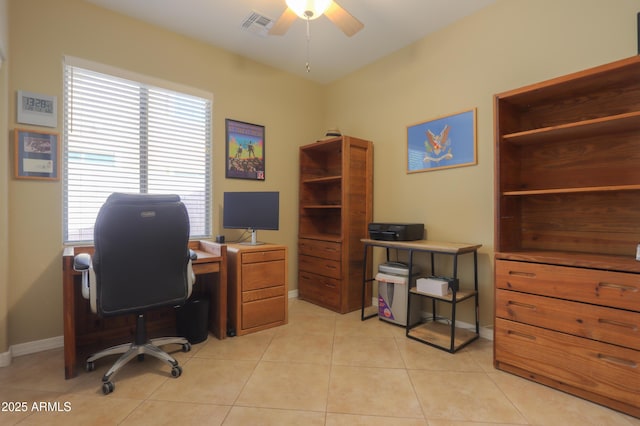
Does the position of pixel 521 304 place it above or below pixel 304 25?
below

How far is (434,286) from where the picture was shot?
251 cm

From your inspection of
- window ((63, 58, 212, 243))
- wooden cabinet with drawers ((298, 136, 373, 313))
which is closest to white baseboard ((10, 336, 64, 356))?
window ((63, 58, 212, 243))

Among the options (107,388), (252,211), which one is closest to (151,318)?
(107,388)

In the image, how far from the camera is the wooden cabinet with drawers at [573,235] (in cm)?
165

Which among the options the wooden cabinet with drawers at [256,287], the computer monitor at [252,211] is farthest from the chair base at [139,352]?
the computer monitor at [252,211]

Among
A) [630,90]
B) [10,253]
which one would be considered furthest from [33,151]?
[630,90]

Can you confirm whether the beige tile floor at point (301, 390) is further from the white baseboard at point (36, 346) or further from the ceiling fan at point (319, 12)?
the ceiling fan at point (319, 12)

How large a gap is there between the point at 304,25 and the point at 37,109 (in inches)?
91.3

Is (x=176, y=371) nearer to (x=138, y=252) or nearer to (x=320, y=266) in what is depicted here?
(x=138, y=252)

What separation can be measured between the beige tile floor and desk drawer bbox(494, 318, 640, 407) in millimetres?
106

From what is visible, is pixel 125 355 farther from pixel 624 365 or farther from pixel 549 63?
pixel 549 63

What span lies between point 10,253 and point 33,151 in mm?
780

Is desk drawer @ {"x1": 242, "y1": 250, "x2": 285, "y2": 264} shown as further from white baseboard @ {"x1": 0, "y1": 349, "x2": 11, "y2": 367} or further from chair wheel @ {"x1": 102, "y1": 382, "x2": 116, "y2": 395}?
white baseboard @ {"x1": 0, "y1": 349, "x2": 11, "y2": 367}

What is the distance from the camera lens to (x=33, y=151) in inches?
91.7
